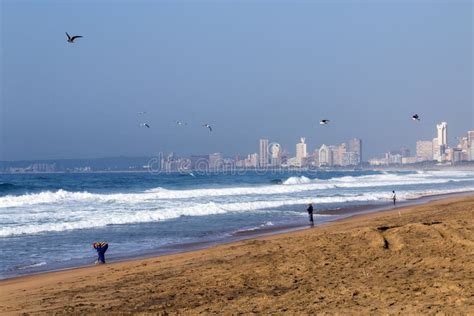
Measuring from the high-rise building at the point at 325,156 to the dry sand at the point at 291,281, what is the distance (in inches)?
6573

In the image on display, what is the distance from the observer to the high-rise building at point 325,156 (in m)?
182

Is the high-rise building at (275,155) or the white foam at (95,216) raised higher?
the high-rise building at (275,155)

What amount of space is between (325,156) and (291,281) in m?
175

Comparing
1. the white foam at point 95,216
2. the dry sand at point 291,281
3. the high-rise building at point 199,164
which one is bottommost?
the white foam at point 95,216

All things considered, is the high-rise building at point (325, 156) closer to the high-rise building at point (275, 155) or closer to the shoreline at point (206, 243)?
the high-rise building at point (275, 155)

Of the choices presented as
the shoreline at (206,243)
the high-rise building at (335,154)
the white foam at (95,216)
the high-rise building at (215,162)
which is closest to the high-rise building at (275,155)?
the high-rise building at (215,162)

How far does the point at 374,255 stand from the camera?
12.2 meters

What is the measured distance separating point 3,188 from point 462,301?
54048mm

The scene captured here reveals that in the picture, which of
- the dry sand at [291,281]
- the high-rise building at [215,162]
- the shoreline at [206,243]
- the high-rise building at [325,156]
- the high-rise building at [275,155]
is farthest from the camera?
the high-rise building at [325,156]

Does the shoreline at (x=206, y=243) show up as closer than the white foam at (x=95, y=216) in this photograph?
Yes

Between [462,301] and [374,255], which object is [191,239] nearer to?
[374,255]

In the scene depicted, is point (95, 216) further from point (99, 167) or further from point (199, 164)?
point (99, 167)

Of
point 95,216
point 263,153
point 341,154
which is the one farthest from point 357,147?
point 95,216

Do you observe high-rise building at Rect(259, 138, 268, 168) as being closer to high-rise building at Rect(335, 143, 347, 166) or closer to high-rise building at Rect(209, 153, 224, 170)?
high-rise building at Rect(209, 153, 224, 170)
